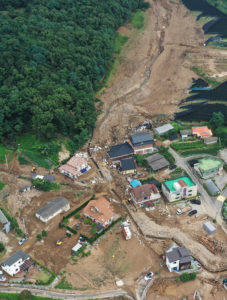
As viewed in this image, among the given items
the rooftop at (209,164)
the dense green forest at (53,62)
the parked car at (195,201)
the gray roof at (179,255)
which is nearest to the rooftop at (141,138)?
the dense green forest at (53,62)

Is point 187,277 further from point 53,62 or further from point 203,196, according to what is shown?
point 53,62

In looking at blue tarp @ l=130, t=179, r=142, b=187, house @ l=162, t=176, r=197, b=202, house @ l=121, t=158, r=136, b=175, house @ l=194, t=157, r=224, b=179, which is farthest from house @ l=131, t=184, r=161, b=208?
house @ l=194, t=157, r=224, b=179

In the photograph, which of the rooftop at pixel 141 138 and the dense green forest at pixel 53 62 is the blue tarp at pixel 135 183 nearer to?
the rooftop at pixel 141 138

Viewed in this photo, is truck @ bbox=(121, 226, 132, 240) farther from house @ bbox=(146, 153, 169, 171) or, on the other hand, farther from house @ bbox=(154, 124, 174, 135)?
house @ bbox=(154, 124, 174, 135)

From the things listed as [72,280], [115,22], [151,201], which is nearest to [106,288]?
[72,280]

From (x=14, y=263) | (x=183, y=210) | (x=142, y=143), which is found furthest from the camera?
(x=142, y=143)

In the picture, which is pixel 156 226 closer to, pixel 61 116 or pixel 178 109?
pixel 61 116

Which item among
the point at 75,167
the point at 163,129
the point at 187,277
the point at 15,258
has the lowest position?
the point at 187,277

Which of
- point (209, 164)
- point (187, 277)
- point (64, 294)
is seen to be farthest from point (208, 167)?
point (64, 294)
